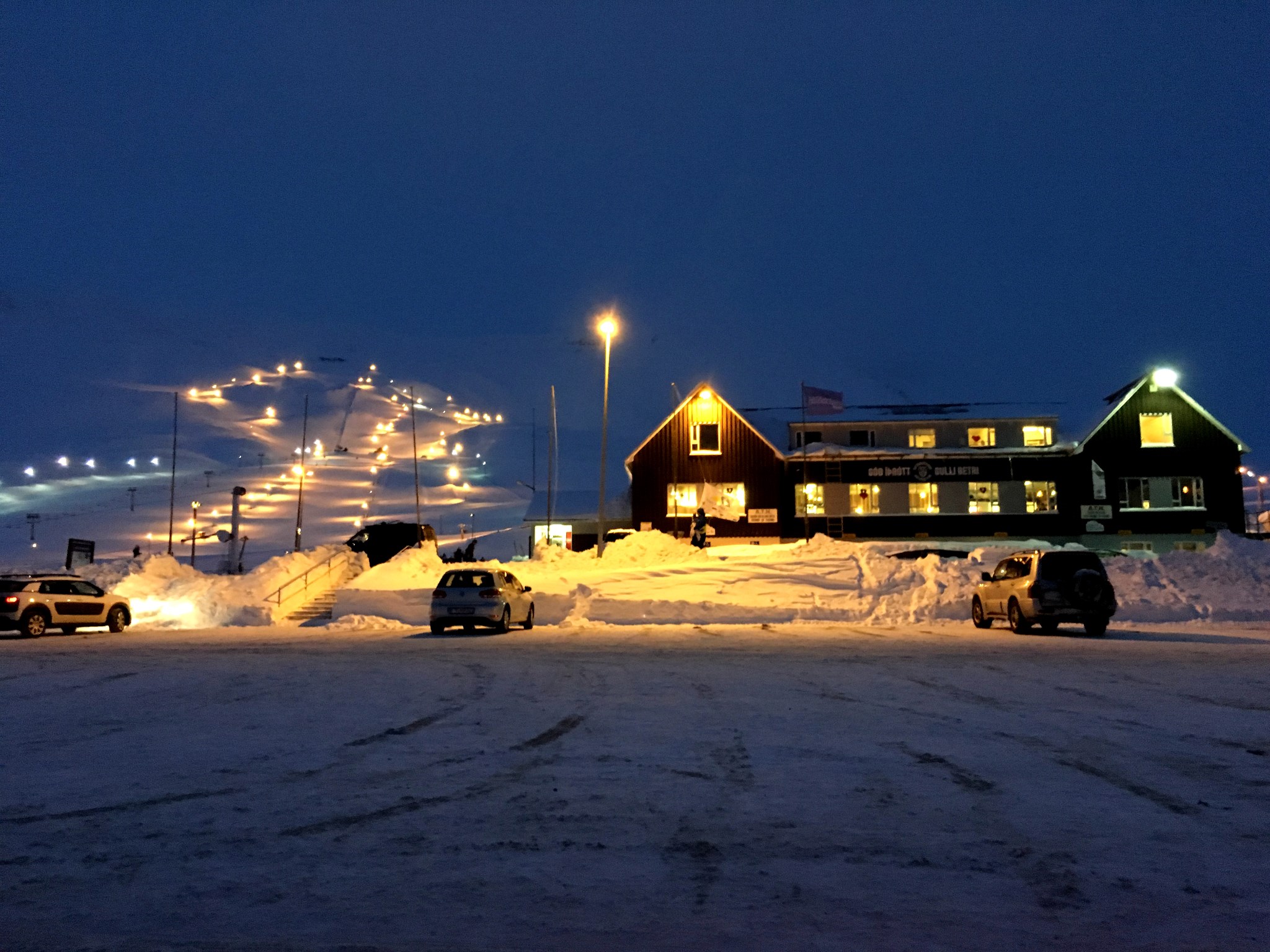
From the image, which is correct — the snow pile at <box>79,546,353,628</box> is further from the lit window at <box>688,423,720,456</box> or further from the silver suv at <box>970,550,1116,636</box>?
the lit window at <box>688,423,720,456</box>

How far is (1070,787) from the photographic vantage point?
712 cm

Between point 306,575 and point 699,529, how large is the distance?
18.7 meters

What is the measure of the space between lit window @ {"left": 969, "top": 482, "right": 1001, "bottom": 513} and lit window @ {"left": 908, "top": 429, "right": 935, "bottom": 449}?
3.12m

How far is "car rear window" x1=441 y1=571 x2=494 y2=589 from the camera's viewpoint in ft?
76.8

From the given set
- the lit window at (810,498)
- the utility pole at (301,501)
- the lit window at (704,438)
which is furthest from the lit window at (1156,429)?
the utility pole at (301,501)

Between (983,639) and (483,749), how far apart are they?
47.7 feet

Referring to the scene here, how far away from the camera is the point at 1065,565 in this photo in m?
21.4

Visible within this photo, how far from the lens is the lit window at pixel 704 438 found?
52.1 m

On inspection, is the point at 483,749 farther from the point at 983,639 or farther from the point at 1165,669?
the point at 983,639

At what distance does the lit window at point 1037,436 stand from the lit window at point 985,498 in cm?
356

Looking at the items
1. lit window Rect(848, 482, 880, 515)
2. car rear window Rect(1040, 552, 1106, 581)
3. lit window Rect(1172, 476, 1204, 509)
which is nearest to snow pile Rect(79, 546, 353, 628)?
car rear window Rect(1040, 552, 1106, 581)

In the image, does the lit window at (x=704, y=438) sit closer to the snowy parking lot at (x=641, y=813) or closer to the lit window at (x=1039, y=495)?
the lit window at (x=1039, y=495)

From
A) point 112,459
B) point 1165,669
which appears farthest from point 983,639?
point 112,459

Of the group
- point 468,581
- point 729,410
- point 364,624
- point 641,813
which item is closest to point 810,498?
point 729,410
